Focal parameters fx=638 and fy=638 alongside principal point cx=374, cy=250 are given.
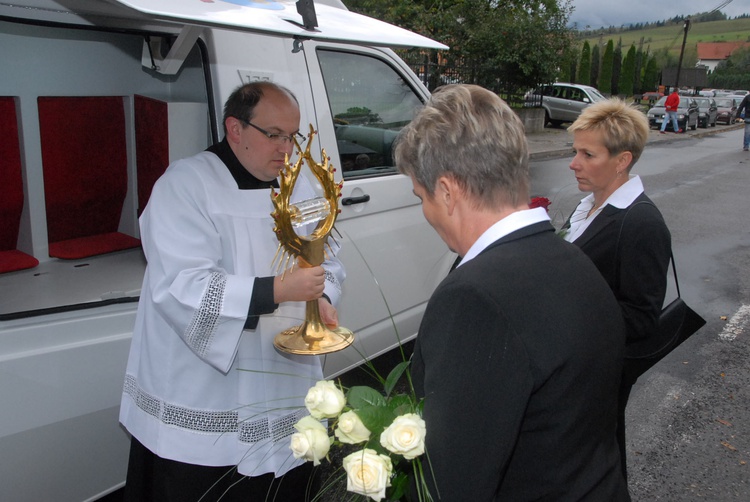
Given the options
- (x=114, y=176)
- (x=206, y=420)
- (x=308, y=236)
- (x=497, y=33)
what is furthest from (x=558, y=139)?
(x=206, y=420)

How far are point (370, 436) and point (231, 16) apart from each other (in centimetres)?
107

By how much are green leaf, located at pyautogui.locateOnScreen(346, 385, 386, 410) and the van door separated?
1.68 meters

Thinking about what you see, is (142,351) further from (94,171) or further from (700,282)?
(700,282)

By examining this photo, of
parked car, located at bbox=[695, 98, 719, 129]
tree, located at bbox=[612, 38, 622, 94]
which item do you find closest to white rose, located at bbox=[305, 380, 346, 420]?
parked car, located at bbox=[695, 98, 719, 129]

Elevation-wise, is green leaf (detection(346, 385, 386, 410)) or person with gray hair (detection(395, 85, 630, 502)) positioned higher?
person with gray hair (detection(395, 85, 630, 502))

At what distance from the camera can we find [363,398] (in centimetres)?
131

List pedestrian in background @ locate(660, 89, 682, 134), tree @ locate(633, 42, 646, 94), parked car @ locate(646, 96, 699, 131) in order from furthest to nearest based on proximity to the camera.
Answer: tree @ locate(633, 42, 646, 94) < parked car @ locate(646, 96, 699, 131) < pedestrian in background @ locate(660, 89, 682, 134)

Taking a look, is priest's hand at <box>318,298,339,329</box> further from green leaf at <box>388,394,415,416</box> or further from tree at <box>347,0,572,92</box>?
tree at <box>347,0,572,92</box>

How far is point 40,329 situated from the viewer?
2070 millimetres

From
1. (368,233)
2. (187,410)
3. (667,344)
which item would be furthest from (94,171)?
(667,344)

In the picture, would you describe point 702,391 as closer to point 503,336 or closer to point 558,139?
point 503,336

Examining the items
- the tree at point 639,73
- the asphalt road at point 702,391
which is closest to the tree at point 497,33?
the asphalt road at point 702,391

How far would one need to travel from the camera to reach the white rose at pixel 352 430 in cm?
122

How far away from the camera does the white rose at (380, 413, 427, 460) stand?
3.61 feet
